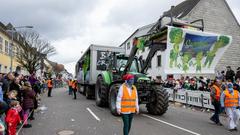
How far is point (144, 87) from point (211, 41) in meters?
3.47

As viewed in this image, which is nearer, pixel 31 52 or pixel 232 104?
pixel 232 104

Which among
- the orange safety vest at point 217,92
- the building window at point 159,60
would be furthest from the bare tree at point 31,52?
the orange safety vest at point 217,92

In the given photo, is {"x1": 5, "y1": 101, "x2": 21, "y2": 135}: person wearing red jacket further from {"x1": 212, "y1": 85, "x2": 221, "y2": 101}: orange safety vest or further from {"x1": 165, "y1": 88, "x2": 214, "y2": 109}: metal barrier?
{"x1": 165, "y1": 88, "x2": 214, "y2": 109}: metal barrier

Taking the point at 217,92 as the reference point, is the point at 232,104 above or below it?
below

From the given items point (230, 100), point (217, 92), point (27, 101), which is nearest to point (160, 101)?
point (217, 92)

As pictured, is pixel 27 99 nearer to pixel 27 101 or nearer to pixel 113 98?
pixel 27 101

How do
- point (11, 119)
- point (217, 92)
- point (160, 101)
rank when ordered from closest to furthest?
point (11, 119), point (217, 92), point (160, 101)

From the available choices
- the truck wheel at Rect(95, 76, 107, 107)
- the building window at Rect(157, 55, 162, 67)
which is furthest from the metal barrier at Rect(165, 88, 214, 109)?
the building window at Rect(157, 55, 162, 67)

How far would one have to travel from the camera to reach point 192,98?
17000mm

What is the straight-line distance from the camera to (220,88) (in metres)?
11.3

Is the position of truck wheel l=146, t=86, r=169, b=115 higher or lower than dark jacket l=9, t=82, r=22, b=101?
lower

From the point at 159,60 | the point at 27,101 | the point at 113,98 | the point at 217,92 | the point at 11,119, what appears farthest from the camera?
the point at 159,60

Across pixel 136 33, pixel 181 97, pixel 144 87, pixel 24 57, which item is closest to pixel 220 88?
pixel 144 87

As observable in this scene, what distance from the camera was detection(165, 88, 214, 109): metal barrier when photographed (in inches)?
608
